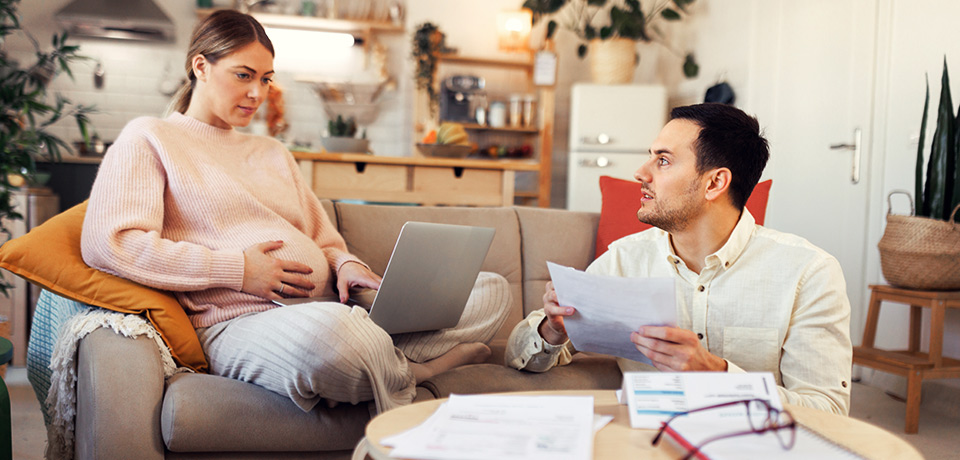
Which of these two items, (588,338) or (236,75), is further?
(236,75)

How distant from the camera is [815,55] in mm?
3855

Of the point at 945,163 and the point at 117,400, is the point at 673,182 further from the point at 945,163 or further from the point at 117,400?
the point at 945,163

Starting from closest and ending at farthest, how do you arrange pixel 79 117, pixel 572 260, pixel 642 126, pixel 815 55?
pixel 572 260, pixel 79 117, pixel 815 55, pixel 642 126

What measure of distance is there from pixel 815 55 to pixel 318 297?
10.4 feet

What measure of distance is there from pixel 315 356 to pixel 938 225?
7.57 ft

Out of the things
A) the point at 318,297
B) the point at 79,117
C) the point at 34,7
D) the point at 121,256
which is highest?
the point at 34,7

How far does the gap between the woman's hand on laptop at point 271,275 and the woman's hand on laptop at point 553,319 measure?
573 mm

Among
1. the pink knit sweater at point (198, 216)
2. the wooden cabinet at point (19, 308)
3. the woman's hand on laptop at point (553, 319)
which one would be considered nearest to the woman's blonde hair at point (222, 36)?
the pink knit sweater at point (198, 216)

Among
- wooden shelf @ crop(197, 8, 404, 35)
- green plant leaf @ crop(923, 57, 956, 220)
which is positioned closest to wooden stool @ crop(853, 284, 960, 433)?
green plant leaf @ crop(923, 57, 956, 220)

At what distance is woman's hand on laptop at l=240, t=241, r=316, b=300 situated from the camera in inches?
63.8

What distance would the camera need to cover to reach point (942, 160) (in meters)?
2.63

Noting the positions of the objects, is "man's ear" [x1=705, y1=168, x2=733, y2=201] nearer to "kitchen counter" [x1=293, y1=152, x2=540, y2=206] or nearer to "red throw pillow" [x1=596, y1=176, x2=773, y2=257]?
"red throw pillow" [x1=596, y1=176, x2=773, y2=257]

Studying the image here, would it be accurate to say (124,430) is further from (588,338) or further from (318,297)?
(588,338)

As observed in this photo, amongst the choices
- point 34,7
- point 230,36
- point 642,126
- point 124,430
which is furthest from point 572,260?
point 34,7
